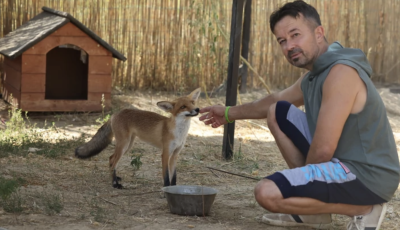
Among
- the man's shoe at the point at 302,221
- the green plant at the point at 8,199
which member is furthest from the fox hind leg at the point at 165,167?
the green plant at the point at 8,199

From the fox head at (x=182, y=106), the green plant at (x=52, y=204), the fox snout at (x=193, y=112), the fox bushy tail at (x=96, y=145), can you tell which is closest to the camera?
the green plant at (x=52, y=204)

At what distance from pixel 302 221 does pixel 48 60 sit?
23.1 ft

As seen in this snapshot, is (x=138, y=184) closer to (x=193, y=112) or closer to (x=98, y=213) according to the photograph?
(x=193, y=112)

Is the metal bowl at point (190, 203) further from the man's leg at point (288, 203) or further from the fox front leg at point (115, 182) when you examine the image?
the fox front leg at point (115, 182)

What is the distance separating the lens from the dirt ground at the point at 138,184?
461 centimetres

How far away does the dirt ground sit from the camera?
15.1 feet

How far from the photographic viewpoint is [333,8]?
12438 mm

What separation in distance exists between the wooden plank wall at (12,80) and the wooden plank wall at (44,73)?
16cm

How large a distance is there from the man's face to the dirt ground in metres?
1.36

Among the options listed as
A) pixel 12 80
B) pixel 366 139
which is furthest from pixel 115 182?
pixel 12 80

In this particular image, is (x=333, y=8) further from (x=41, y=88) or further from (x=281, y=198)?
(x=281, y=198)

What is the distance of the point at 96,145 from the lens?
20.8 feet

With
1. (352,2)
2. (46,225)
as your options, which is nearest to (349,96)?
(46,225)

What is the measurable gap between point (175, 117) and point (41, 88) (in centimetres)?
396
